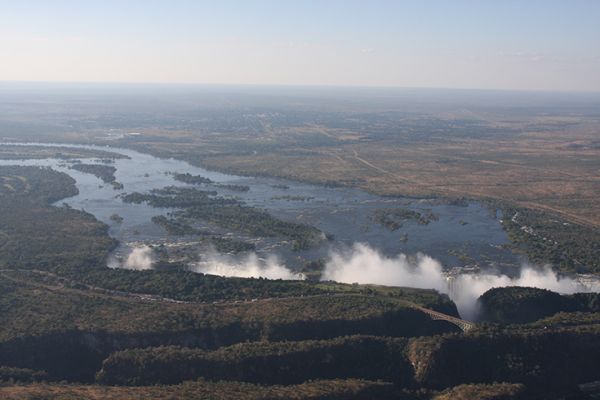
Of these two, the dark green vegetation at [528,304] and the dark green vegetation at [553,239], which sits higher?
the dark green vegetation at [528,304]

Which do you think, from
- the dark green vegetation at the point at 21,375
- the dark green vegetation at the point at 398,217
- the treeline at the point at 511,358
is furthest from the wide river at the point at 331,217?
the dark green vegetation at the point at 21,375

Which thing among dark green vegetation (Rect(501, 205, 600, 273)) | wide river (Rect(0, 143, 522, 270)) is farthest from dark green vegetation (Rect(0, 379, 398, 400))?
dark green vegetation (Rect(501, 205, 600, 273))

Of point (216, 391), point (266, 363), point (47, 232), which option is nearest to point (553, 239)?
point (266, 363)

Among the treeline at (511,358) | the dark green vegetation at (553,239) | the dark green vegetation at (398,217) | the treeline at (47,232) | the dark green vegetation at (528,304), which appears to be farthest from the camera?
the dark green vegetation at (398,217)

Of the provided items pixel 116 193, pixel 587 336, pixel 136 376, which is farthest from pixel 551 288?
pixel 116 193

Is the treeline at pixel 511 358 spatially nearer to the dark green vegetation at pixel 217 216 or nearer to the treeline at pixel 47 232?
the dark green vegetation at pixel 217 216

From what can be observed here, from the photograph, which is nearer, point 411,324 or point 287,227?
point 411,324

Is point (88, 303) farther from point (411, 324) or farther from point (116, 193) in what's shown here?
point (116, 193)
